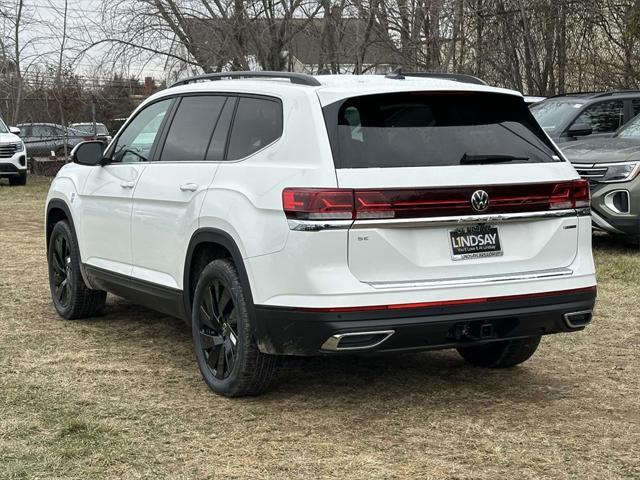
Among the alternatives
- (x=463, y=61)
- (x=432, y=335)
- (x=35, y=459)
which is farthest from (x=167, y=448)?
(x=463, y=61)

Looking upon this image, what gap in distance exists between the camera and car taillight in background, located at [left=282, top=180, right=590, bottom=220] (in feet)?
Answer: 15.6

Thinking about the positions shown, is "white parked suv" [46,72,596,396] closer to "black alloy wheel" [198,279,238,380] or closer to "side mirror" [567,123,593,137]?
"black alloy wheel" [198,279,238,380]

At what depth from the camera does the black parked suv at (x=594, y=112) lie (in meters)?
12.9

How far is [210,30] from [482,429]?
18551mm

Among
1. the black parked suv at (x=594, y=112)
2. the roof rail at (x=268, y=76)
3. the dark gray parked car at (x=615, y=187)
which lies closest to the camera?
the roof rail at (x=268, y=76)

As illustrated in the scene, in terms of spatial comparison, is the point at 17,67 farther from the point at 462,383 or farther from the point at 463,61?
the point at 462,383

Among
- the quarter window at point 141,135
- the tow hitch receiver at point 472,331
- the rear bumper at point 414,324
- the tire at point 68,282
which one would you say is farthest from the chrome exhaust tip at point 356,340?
the tire at point 68,282

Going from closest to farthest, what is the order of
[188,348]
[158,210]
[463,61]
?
[158,210]
[188,348]
[463,61]

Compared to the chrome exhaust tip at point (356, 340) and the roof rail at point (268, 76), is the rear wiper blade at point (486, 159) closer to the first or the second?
the roof rail at point (268, 76)

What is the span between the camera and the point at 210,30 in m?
22.4

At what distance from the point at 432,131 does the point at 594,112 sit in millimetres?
8578

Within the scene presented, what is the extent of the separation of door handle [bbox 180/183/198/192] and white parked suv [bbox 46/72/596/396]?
10 mm

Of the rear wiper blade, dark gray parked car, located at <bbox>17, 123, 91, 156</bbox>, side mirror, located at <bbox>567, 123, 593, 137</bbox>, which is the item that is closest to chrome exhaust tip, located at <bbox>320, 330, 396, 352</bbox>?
the rear wiper blade

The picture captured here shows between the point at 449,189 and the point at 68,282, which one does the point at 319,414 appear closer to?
the point at 449,189
